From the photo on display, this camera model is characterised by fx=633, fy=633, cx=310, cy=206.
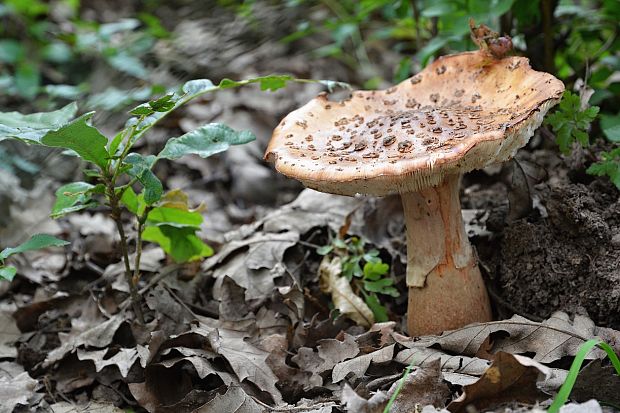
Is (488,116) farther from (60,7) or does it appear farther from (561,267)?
(60,7)

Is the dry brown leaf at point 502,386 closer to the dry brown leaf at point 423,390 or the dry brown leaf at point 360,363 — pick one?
the dry brown leaf at point 423,390

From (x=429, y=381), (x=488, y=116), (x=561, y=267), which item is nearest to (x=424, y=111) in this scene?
(x=488, y=116)

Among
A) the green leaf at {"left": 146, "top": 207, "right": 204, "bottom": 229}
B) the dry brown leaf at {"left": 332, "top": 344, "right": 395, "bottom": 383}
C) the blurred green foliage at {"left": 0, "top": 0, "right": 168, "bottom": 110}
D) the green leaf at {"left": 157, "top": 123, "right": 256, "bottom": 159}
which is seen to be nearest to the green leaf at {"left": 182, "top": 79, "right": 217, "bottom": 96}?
the green leaf at {"left": 157, "top": 123, "right": 256, "bottom": 159}

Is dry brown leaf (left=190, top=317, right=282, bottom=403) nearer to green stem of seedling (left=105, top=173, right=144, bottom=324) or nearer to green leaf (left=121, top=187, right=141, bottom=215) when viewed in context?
green stem of seedling (left=105, top=173, right=144, bottom=324)

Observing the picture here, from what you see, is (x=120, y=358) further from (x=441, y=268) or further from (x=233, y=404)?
(x=441, y=268)

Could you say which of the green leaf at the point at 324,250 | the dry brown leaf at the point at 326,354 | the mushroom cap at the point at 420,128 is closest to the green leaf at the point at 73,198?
the mushroom cap at the point at 420,128

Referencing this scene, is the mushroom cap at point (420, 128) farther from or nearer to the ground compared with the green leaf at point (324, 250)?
farther from the ground
